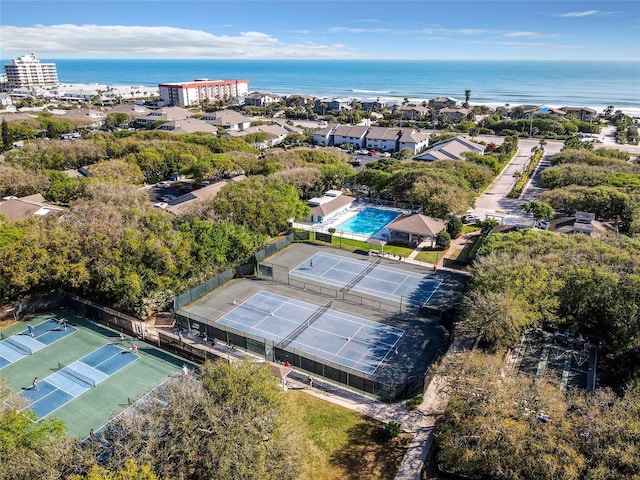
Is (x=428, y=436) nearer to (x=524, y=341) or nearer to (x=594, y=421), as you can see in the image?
(x=594, y=421)

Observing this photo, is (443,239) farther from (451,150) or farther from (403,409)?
(451,150)

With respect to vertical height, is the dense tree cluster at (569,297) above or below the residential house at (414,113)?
below

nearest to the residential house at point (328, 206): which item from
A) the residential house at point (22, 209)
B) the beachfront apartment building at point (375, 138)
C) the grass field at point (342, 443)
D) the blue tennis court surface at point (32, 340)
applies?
the residential house at point (22, 209)

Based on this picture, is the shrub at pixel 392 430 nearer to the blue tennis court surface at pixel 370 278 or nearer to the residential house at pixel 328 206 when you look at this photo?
the blue tennis court surface at pixel 370 278

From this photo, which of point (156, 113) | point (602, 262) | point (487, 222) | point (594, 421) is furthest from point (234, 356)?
point (156, 113)

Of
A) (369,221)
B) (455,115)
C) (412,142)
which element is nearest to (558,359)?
(369,221)

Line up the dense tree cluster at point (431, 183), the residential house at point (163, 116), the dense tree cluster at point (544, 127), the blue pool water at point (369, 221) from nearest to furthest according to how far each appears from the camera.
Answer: the dense tree cluster at point (431, 183) < the blue pool water at point (369, 221) < the dense tree cluster at point (544, 127) < the residential house at point (163, 116)
